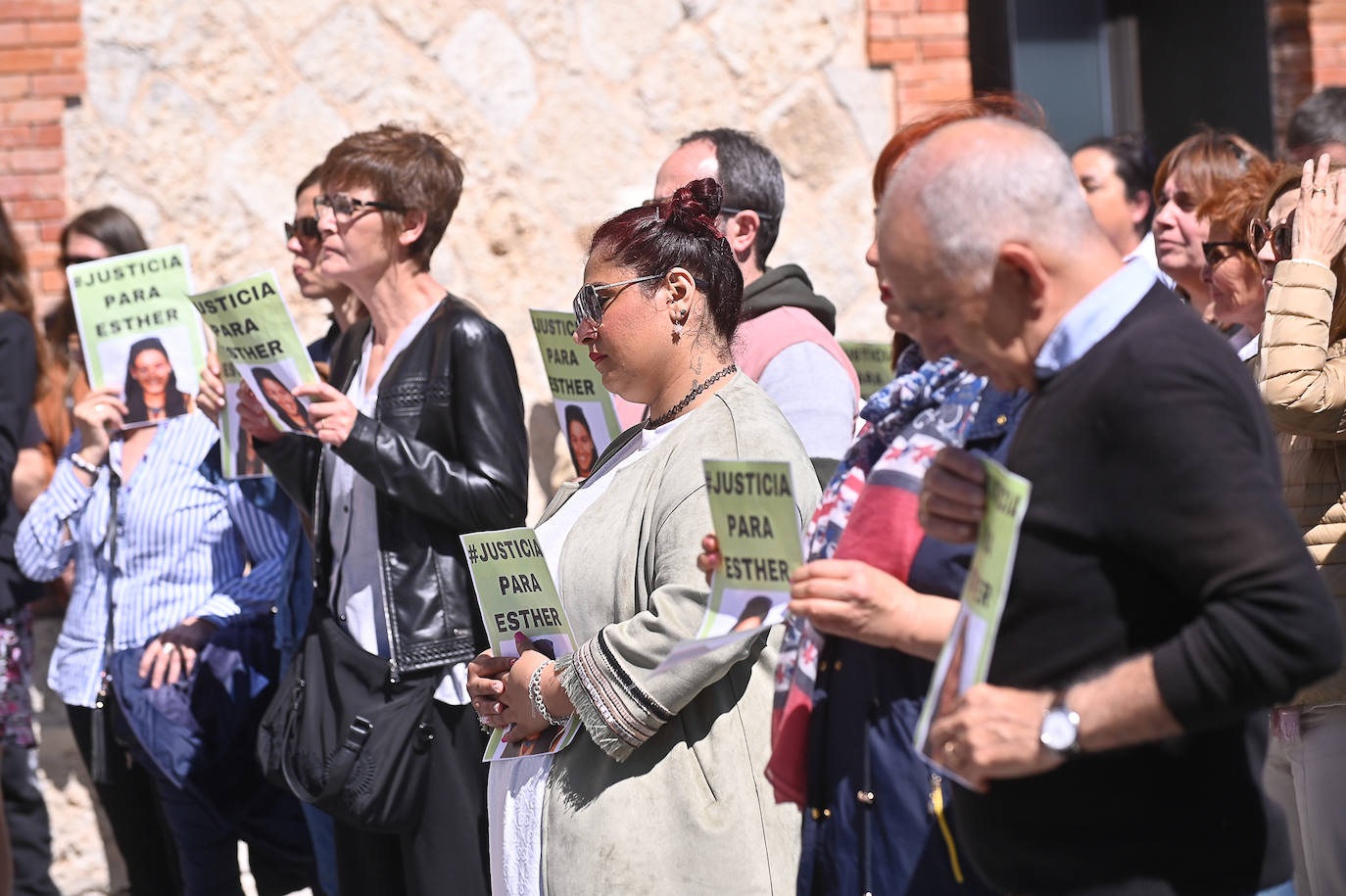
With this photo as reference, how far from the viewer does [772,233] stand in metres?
3.98

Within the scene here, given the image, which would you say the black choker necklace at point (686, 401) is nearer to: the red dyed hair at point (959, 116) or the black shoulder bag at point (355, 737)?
the red dyed hair at point (959, 116)

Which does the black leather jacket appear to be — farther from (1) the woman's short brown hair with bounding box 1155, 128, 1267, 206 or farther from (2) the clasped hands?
(1) the woman's short brown hair with bounding box 1155, 128, 1267, 206

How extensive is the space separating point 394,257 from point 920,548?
6.75 ft

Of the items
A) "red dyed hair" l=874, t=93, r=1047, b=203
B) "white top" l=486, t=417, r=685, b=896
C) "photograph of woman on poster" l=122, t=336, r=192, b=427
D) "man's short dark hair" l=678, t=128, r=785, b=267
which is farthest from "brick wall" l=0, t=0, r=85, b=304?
"red dyed hair" l=874, t=93, r=1047, b=203

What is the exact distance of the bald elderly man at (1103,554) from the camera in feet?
5.04

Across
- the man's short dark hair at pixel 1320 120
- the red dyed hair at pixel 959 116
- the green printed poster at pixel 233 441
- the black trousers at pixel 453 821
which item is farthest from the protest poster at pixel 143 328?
the man's short dark hair at pixel 1320 120

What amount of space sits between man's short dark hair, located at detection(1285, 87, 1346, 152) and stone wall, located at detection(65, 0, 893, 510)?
4.98ft

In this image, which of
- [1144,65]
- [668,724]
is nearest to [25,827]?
[668,724]

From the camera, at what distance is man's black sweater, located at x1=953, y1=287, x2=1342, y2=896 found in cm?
153

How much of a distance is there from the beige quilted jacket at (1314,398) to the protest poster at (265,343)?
6.86 feet

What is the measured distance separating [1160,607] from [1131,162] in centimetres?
398

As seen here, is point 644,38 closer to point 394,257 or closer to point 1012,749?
point 394,257

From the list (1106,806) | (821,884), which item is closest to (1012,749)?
(1106,806)

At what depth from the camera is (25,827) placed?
5129 millimetres
